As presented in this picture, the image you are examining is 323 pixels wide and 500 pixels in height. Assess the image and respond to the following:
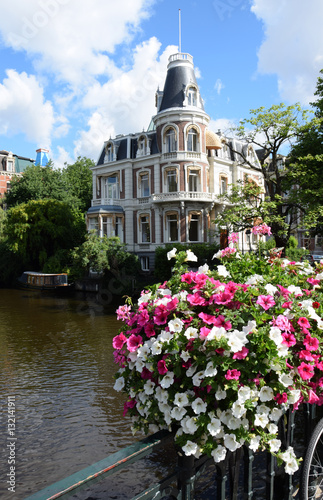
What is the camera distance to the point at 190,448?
230 cm

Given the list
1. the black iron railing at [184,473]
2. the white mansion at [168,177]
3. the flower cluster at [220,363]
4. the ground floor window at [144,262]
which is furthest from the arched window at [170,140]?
the flower cluster at [220,363]

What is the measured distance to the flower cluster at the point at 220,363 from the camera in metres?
2.38

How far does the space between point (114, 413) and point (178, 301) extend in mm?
7214

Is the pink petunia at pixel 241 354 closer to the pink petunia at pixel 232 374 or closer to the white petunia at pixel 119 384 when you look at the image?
the pink petunia at pixel 232 374

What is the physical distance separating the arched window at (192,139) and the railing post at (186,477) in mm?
32022

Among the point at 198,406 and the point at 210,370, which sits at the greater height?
the point at 210,370

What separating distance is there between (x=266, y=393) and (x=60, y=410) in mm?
7875

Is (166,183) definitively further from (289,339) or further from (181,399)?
(181,399)

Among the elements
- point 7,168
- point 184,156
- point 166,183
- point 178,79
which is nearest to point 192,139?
point 184,156

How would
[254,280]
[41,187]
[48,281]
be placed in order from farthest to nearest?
[41,187], [48,281], [254,280]

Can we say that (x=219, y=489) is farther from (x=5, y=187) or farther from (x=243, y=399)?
(x=5, y=187)

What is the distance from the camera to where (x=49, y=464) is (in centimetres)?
689

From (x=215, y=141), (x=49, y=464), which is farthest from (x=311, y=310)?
(x=215, y=141)

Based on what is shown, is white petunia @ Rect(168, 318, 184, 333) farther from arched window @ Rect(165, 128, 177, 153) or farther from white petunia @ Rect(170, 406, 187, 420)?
arched window @ Rect(165, 128, 177, 153)
